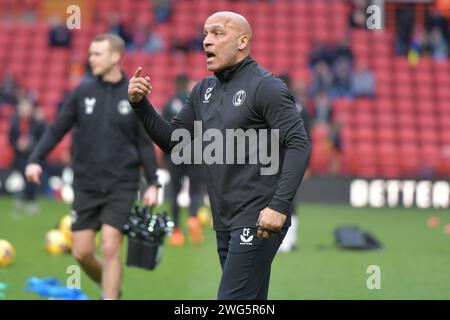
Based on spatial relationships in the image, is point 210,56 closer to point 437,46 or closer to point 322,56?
point 322,56

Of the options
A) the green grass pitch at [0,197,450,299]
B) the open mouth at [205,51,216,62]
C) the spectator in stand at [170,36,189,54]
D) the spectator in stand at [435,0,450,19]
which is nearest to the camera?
the open mouth at [205,51,216,62]

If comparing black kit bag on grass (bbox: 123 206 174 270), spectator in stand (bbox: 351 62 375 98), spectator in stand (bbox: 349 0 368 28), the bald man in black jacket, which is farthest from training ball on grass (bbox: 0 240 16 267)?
spectator in stand (bbox: 349 0 368 28)

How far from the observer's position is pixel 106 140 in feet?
30.8

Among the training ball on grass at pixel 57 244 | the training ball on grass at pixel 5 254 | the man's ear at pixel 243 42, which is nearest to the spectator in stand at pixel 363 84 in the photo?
the training ball on grass at pixel 57 244

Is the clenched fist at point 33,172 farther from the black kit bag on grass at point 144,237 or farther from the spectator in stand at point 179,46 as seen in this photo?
the spectator in stand at point 179,46

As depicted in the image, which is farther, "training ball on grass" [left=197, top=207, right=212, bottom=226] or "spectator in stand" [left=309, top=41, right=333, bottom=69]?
"spectator in stand" [left=309, top=41, right=333, bottom=69]

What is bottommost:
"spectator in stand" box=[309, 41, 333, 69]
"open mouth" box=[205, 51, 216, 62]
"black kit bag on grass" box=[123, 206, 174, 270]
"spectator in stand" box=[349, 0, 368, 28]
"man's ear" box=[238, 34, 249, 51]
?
"black kit bag on grass" box=[123, 206, 174, 270]

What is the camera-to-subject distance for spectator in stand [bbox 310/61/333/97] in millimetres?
25547

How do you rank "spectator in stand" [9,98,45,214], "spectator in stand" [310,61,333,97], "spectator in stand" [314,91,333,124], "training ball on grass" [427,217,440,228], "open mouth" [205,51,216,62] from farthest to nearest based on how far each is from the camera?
"spectator in stand" [310,61,333,97] → "spectator in stand" [314,91,333,124] → "spectator in stand" [9,98,45,214] → "training ball on grass" [427,217,440,228] → "open mouth" [205,51,216,62]

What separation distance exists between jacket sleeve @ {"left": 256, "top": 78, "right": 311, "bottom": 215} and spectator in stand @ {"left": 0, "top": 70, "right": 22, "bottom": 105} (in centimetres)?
1995

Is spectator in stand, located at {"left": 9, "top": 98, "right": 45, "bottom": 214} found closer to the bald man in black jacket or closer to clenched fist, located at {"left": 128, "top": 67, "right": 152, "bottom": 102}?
the bald man in black jacket

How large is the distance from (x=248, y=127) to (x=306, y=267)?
20.3ft

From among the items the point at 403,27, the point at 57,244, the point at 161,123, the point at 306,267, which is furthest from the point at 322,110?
the point at 161,123
